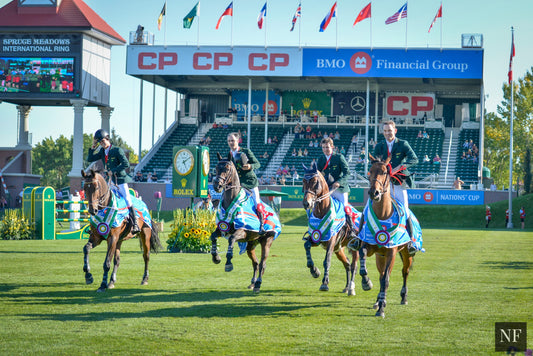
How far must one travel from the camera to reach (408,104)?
63406mm

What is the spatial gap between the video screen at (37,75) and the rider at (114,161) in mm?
40643

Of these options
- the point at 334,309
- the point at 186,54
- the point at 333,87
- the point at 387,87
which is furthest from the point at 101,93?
the point at 334,309

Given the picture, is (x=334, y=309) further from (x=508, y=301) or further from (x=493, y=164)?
(x=493, y=164)

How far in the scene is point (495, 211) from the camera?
49.8 meters

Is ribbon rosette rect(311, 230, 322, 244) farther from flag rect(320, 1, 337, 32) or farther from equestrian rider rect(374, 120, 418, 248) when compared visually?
flag rect(320, 1, 337, 32)

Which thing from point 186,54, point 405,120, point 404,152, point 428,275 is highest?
point 186,54

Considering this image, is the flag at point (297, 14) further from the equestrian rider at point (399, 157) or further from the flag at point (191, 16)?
the equestrian rider at point (399, 157)

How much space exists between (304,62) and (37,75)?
21.4 metres

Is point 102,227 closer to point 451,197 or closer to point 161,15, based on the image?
point 451,197

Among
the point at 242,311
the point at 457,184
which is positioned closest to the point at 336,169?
the point at 242,311

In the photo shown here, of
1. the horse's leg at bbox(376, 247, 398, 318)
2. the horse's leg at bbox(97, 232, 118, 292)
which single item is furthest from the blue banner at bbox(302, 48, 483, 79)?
the horse's leg at bbox(376, 247, 398, 318)

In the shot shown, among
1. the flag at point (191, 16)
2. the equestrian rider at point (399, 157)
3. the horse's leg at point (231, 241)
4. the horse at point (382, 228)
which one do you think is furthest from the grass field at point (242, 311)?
the flag at point (191, 16)

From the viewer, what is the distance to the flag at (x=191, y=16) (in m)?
54.7

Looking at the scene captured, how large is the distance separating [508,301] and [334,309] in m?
3.54
